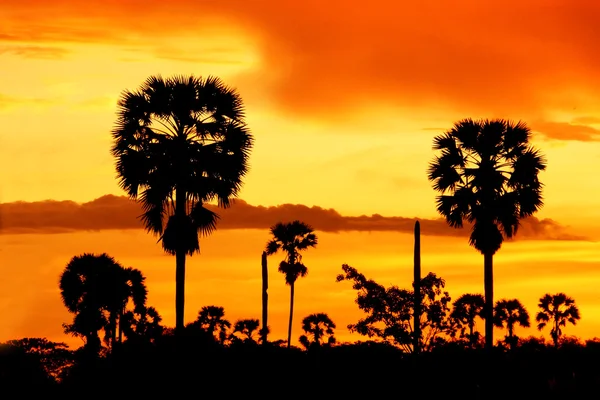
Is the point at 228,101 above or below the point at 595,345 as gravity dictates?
above

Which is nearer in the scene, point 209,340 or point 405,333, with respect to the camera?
point 405,333

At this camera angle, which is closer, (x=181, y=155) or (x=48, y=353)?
(x=181, y=155)

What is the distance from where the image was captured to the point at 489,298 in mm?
61781

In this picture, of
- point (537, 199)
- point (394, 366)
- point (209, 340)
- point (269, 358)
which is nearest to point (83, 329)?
point (209, 340)

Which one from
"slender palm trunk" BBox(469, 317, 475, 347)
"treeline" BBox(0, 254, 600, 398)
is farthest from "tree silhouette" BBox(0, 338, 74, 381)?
"slender palm trunk" BBox(469, 317, 475, 347)

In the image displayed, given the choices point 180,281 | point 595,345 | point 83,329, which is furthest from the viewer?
point 83,329

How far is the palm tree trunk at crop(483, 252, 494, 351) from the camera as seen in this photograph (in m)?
60.4

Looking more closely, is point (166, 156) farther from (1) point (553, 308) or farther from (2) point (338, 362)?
(1) point (553, 308)

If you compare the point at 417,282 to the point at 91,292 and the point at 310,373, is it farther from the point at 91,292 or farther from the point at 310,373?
the point at 91,292

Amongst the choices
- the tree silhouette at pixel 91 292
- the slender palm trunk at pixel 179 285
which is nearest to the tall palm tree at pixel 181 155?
the slender palm trunk at pixel 179 285

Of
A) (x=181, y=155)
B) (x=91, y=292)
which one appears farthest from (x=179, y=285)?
(x=91, y=292)

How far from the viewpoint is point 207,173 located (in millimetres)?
53188

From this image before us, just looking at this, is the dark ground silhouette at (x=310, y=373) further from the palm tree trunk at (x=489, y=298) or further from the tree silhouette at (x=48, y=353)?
the tree silhouette at (x=48, y=353)

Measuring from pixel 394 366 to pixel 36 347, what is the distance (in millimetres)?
37160
